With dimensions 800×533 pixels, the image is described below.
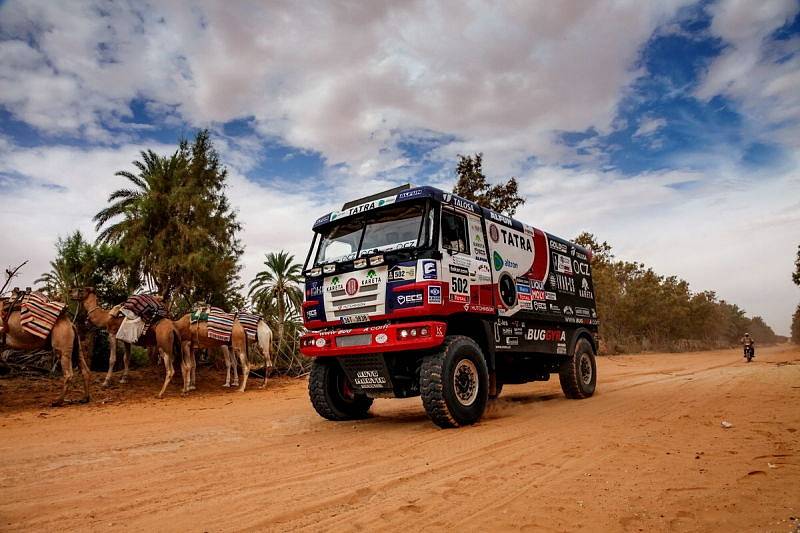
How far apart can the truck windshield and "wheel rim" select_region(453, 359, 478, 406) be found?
1943mm

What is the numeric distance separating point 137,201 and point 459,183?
16.2m

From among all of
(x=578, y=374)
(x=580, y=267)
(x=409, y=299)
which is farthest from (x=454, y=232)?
(x=580, y=267)

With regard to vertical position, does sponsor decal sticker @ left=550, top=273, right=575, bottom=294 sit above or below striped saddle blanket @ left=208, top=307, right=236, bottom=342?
above

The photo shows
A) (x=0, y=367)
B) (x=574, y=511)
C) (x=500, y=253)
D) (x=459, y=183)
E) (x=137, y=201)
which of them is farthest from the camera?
(x=459, y=183)

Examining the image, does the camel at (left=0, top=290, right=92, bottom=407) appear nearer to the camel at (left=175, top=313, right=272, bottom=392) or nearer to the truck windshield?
the camel at (left=175, top=313, right=272, bottom=392)

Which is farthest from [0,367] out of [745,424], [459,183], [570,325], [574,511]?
[459,183]

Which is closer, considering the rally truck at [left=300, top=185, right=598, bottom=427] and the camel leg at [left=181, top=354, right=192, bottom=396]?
the rally truck at [left=300, top=185, right=598, bottom=427]

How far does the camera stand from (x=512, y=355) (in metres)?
9.73

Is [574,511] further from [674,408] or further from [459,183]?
[459,183]

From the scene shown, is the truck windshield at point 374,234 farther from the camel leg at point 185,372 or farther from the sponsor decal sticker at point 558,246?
the camel leg at point 185,372

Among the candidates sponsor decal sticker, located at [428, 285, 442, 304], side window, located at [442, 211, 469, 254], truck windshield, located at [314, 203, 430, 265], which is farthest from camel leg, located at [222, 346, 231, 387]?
sponsor decal sticker, located at [428, 285, 442, 304]

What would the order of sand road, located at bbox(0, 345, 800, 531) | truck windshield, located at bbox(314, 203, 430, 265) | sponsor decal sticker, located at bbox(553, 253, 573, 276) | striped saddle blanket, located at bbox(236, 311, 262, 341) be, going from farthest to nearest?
1. striped saddle blanket, located at bbox(236, 311, 262, 341)
2. sponsor decal sticker, located at bbox(553, 253, 573, 276)
3. truck windshield, located at bbox(314, 203, 430, 265)
4. sand road, located at bbox(0, 345, 800, 531)

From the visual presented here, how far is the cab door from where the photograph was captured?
24.8ft

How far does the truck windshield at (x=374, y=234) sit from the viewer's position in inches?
304
